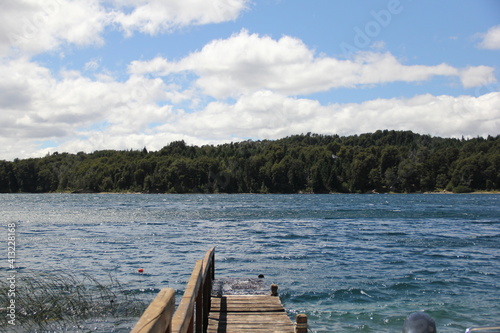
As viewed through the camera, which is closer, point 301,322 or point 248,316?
point 301,322

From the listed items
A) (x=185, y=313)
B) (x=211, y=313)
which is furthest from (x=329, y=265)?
(x=185, y=313)

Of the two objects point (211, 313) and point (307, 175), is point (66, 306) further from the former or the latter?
point (307, 175)

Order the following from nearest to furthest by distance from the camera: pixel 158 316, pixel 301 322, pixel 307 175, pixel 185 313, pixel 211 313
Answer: pixel 158 316 < pixel 185 313 < pixel 301 322 < pixel 211 313 < pixel 307 175

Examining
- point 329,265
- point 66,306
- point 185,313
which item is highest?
point 185,313

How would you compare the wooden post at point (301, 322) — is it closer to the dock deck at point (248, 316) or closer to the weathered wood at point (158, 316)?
the dock deck at point (248, 316)

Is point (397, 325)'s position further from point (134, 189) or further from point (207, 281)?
point (134, 189)

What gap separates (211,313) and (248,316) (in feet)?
2.58

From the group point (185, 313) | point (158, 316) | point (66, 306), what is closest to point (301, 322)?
point (185, 313)

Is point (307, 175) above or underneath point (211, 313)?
above

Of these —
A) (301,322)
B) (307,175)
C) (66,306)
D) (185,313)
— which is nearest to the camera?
(185,313)

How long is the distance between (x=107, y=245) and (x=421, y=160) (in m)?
175

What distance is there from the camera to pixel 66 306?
12852 millimetres

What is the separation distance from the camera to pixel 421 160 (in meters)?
184

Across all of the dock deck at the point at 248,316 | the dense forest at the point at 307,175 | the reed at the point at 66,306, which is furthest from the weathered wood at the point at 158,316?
the dense forest at the point at 307,175
